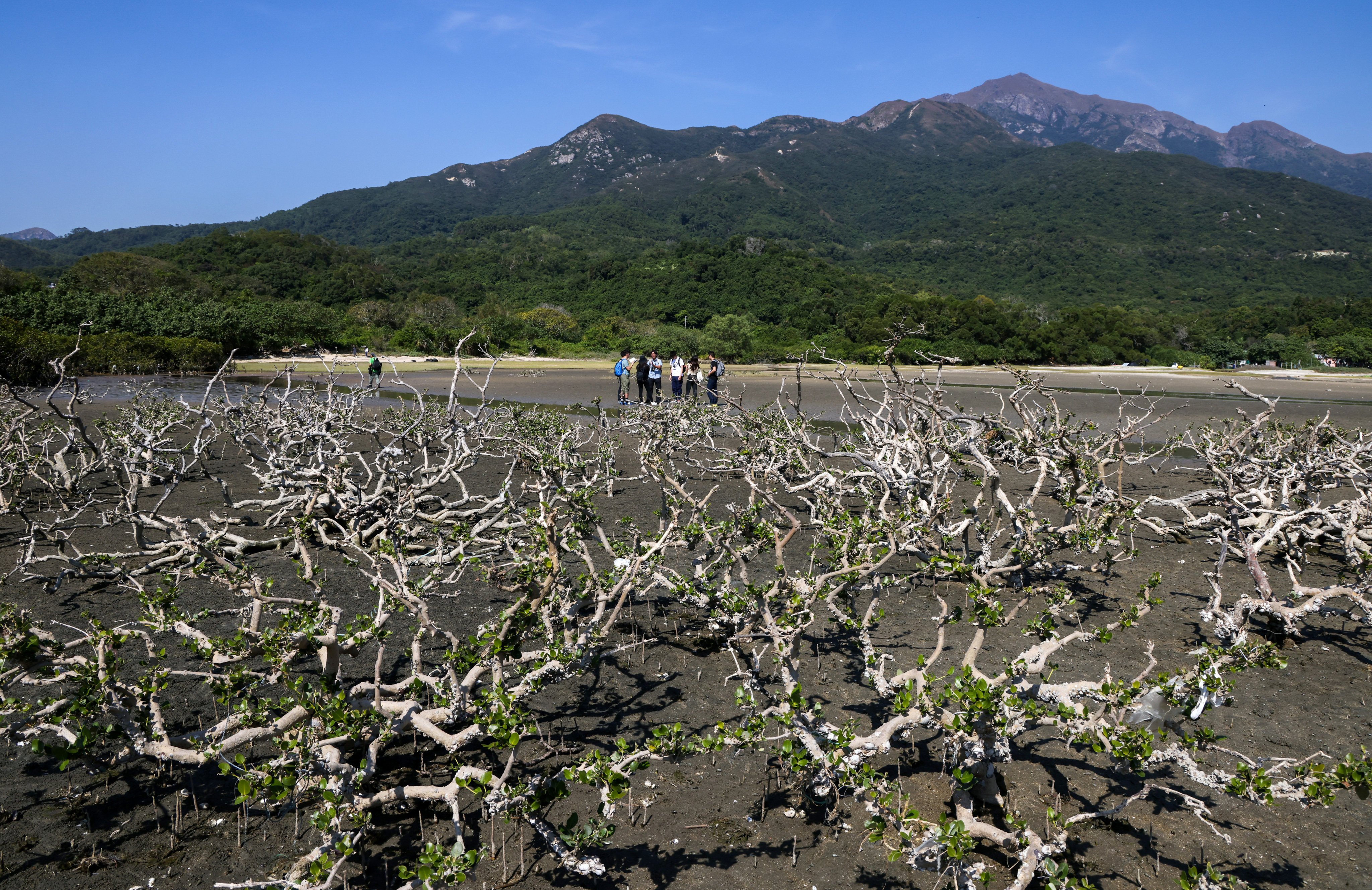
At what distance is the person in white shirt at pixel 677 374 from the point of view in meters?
20.5

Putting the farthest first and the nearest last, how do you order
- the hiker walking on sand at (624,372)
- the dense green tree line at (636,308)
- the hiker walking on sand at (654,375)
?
the dense green tree line at (636,308)
the hiker walking on sand at (624,372)
the hiker walking on sand at (654,375)

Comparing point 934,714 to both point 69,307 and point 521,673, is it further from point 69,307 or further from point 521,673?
point 69,307

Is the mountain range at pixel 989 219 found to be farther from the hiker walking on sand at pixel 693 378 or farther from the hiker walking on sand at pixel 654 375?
the hiker walking on sand at pixel 654 375

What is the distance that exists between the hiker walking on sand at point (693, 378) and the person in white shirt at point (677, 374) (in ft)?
0.67

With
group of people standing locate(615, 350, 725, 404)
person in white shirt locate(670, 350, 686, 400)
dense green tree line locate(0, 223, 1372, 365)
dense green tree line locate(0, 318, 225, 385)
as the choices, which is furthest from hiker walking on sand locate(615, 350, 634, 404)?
dense green tree line locate(0, 318, 225, 385)

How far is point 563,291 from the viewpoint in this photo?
82125 millimetres

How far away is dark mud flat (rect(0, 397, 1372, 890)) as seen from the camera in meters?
3.35

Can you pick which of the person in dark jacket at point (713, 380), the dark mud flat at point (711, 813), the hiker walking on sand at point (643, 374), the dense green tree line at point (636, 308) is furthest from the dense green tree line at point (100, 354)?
the dark mud flat at point (711, 813)

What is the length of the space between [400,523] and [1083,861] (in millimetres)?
5193

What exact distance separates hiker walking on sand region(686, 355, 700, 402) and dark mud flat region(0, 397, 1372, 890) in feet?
42.1

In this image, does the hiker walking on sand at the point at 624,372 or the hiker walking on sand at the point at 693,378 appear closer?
the hiker walking on sand at the point at 693,378

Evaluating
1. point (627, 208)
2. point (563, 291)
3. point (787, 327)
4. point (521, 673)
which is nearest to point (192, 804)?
point (521, 673)

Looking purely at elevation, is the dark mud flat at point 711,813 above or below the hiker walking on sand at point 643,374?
below

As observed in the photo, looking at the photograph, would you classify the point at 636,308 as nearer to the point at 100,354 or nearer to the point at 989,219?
the point at 100,354
